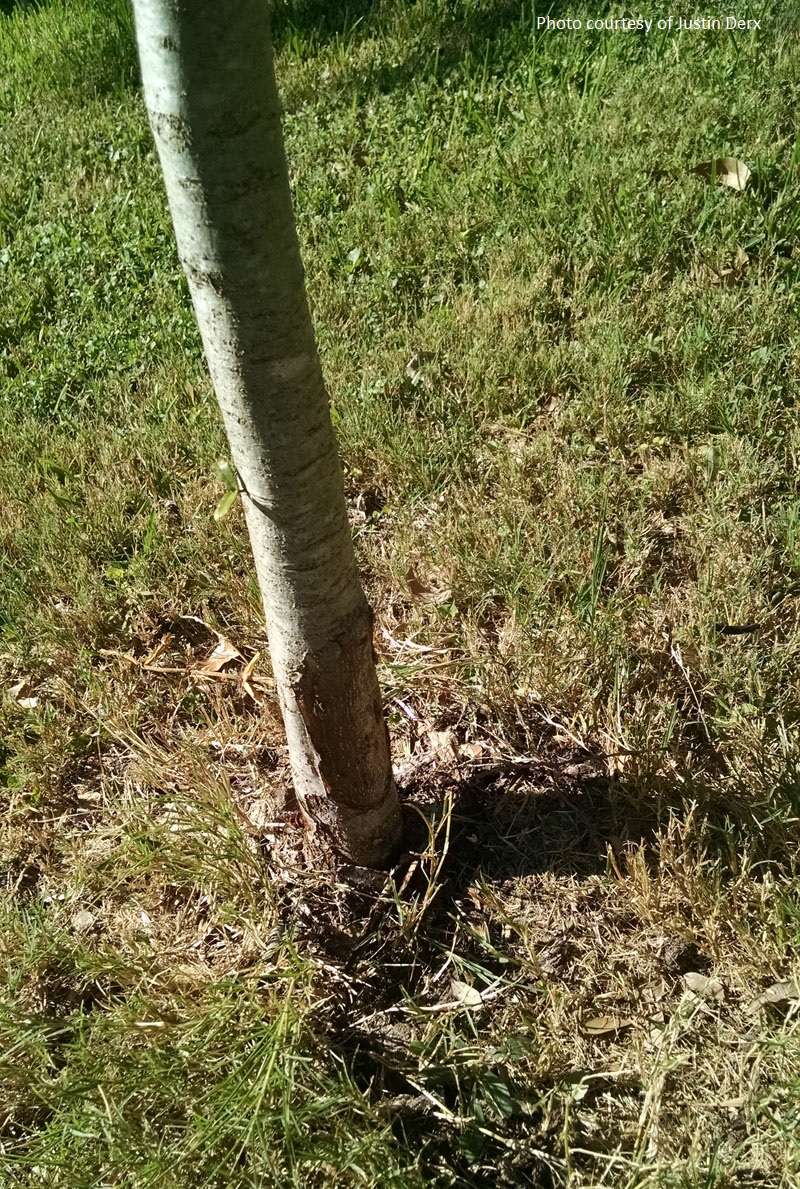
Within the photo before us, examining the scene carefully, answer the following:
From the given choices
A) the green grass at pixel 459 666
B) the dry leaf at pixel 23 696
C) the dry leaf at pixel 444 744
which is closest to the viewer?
the green grass at pixel 459 666

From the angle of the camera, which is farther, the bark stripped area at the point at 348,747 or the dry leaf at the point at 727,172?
the dry leaf at the point at 727,172

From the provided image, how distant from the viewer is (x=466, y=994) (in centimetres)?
216

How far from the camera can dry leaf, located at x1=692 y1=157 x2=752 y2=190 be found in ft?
12.2

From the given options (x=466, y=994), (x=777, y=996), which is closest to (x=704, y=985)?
(x=777, y=996)

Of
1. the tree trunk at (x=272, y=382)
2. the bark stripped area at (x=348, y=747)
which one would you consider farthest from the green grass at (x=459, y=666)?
the tree trunk at (x=272, y=382)

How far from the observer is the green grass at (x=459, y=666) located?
198 centimetres

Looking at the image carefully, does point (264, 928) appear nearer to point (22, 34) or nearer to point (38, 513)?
point (38, 513)

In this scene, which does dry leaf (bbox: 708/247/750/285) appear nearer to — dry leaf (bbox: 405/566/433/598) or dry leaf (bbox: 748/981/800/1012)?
dry leaf (bbox: 405/566/433/598)

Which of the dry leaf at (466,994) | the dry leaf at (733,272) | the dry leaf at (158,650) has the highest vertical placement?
the dry leaf at (733,272)

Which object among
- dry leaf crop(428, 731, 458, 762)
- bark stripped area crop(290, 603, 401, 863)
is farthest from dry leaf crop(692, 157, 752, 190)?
bark stripped area crop(290, 603, 401, 863)

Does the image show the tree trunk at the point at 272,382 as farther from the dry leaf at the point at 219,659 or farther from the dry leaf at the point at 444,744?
the dry leaf at the point at 219,659

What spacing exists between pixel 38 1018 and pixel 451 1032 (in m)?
0.88

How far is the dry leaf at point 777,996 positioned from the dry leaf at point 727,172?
2862 mm

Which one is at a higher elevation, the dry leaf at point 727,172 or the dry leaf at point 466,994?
the dry leaf at point 727,172
